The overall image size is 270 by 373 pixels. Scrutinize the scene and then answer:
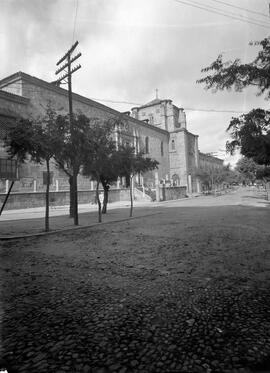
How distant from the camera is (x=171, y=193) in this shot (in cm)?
4000

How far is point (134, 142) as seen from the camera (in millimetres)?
47594

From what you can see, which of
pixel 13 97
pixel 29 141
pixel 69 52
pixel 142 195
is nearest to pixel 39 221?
pixel 29 141

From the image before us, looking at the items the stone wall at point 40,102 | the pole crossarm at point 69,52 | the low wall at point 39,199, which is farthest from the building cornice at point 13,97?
the pole crossarm at point 69,52

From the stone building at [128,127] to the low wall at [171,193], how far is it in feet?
6.54

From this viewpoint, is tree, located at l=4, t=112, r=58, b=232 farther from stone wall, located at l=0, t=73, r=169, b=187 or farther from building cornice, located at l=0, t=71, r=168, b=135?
building cornice, located at l=0, t=71, r=168, b=135

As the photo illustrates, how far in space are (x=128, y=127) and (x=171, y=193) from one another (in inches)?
583

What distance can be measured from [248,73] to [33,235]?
8688 millimetres

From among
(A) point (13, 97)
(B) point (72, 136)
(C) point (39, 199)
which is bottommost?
(C) point (39, 199)

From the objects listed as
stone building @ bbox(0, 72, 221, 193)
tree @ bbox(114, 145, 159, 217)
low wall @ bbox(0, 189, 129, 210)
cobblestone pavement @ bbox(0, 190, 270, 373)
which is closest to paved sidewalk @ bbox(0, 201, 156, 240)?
tree @ bbox(114, 145, 159, 217)

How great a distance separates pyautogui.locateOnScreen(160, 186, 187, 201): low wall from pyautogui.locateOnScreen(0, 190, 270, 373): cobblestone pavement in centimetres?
3128

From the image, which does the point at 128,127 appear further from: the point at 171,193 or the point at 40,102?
the point at 40,102

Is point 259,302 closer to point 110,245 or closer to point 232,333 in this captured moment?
point 232,333

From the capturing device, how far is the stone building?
26688 millimetres

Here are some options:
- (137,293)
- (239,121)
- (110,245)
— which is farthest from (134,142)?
(137,293)
